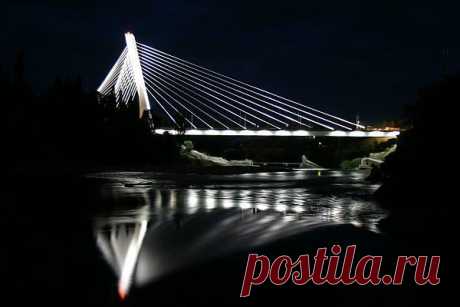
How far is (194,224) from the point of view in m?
10.2

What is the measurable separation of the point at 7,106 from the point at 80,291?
111ft

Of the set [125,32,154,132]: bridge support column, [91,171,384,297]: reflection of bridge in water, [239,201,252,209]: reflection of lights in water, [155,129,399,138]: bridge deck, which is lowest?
[239,201,252,209]: reflection of lights in water

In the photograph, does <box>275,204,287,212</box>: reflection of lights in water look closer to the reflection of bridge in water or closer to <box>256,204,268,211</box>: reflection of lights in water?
the reflection of bridge in water

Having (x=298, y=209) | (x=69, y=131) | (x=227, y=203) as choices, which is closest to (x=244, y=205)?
(x=227, y=203)

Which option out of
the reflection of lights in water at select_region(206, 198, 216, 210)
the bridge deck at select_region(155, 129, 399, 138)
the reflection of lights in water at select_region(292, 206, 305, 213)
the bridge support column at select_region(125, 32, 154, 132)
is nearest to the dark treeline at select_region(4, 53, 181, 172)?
the bridge support column at select_region(125, 32, 154, 132)

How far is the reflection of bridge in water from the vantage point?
21.9 ft

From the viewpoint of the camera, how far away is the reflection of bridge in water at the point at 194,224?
6.68 meters

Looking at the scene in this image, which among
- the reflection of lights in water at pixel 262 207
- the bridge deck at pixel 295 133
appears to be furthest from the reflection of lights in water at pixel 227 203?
the bridge deck at pixel 295 133

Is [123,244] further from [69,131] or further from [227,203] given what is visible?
[69,131]

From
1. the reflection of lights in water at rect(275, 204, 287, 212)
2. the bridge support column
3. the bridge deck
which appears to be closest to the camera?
the reflection of lights in water at rect(275, 204, 287, 212)

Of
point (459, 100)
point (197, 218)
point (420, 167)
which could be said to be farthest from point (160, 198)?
point (459, 100)

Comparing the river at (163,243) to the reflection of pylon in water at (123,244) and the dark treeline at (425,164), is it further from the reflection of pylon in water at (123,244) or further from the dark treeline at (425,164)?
the dark treeline at (425,164)

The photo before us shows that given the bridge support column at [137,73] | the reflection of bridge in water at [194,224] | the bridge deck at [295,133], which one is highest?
the bridge support column at [137,73]

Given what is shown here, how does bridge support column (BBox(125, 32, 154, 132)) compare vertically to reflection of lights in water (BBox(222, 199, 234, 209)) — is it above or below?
above
